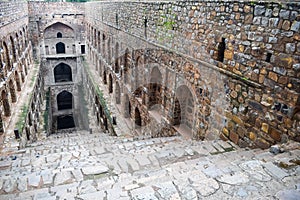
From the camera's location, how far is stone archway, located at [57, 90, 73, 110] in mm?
24766

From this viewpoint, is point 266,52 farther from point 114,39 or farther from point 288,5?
point 114,39

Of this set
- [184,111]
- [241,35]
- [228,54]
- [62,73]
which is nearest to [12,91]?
[184,111]

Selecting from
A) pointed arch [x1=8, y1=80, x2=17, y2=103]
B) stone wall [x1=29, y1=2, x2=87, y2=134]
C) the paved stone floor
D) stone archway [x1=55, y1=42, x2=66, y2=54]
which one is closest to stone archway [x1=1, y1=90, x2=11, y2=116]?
pointed arch [x1=8, y1=80, x2=17, y2=103]

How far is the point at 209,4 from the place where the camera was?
17.5 feet

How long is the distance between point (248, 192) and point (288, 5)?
2575mm

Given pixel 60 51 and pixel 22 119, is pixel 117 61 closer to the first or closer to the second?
pixel 22 119

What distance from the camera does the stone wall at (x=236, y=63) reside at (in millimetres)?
3816

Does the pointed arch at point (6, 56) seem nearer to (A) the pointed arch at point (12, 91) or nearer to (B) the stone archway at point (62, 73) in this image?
(A) the pointed arch at point (12, 91)

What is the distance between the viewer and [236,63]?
4.76 meters

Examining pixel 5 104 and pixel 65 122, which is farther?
pixel 65 122

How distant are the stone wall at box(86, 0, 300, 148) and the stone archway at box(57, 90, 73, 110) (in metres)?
18.8

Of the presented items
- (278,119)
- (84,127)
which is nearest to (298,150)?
(278,119)

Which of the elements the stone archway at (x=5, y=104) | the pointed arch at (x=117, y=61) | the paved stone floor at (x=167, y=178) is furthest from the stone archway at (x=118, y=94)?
the paved stone floor at (x=167, y=178)

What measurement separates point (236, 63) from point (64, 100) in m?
22.5
